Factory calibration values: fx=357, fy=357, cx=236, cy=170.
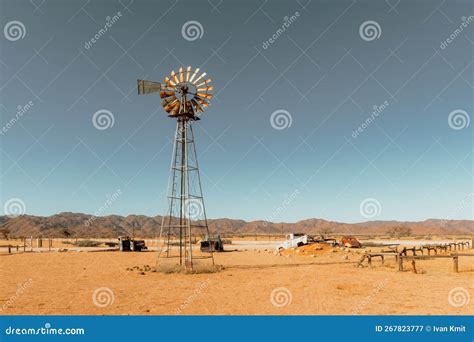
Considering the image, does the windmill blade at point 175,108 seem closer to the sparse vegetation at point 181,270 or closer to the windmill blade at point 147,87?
the windmill blade at point 147,87

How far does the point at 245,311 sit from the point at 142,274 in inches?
455

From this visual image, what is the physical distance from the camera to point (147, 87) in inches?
911

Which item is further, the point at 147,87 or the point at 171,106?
the point at 171,106

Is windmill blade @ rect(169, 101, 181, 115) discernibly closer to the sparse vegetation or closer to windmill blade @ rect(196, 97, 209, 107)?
windmill blade @ rect(196, 97, 209, 107)

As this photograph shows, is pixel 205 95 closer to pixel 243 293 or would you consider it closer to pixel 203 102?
pixel 203 102

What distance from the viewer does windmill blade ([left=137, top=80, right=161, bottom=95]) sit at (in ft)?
75.6

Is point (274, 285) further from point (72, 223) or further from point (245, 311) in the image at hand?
point (72, 223)

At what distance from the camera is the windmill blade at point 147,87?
75.6ft

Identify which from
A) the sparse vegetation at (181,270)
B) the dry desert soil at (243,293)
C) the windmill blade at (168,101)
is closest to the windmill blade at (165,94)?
the windmill blade at (168,101)

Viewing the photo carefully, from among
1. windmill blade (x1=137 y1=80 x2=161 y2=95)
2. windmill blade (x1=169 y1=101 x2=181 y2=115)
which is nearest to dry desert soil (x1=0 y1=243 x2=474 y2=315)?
windmill blade (x1=169 y1=101 x2=181 y2=115)

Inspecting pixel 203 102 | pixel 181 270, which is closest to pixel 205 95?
pixel 203 102


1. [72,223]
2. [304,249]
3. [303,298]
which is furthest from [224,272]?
[72,223]

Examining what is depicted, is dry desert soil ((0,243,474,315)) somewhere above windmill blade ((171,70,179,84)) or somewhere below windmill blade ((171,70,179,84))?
below
